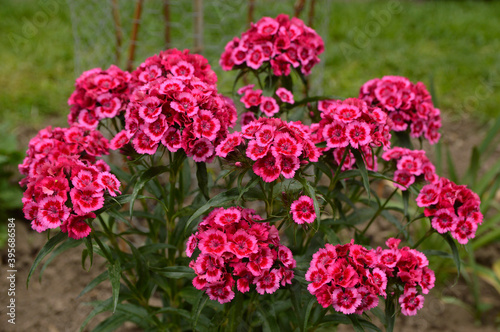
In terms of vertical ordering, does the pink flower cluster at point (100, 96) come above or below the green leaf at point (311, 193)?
above

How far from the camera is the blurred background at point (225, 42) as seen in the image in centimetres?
321

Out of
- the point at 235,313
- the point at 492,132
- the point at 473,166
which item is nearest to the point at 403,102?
the point at 235,313

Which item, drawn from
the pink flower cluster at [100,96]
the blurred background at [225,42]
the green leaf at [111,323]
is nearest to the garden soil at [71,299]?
the blurred background at [225,42]

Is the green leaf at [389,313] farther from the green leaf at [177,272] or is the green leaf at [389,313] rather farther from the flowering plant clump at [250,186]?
the green leaf at [177,272]

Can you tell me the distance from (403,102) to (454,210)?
354 mm

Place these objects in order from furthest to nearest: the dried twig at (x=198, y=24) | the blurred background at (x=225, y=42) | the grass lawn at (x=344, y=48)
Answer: the grass lawn at (x=344, y=48) → the blurred background at (x=225, y=42) → the dried twig at (x=198, y=24)

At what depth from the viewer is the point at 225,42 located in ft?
11.3

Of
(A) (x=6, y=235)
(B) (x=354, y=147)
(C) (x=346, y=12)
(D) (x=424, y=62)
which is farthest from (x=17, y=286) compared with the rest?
(C) (x=346, y=12)

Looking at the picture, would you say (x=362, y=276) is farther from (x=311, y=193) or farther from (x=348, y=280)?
(x=311, y=193)

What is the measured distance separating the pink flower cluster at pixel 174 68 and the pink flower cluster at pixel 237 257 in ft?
1.32

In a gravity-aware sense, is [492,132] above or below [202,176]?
below

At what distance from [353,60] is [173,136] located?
3.63 m

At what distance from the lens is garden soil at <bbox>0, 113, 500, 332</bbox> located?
7.13 ft

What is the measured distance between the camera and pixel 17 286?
2342 mm
